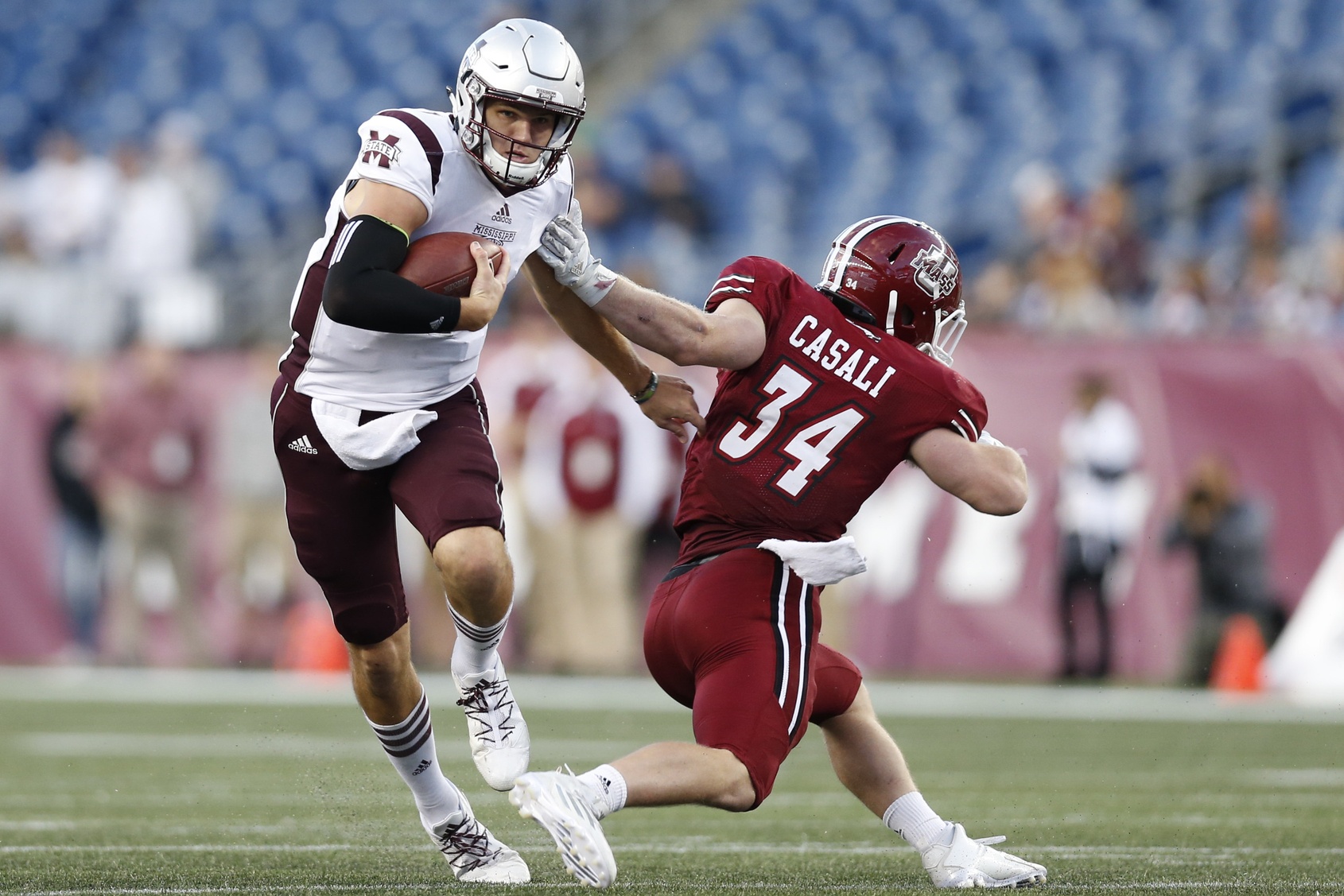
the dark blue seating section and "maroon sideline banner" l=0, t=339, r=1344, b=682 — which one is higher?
the dark blue seating section

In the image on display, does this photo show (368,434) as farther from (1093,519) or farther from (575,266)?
(1093,519)

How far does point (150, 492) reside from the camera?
11.3m

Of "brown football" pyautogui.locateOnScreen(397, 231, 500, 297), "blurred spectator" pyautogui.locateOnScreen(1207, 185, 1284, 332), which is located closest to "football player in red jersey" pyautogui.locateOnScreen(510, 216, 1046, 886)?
"brown football" pyautogui.locateOnScreen(397, 231, 500, 297)

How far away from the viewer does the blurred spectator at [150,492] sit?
37.0 ft

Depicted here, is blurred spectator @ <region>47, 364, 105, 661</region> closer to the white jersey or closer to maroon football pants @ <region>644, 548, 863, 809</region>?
the white jersey

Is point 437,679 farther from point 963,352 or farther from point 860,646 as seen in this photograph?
point 963,352

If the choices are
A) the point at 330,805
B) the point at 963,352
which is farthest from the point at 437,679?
the point at 330,805

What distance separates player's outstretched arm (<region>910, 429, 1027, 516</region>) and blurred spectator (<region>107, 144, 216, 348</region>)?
28.3ft

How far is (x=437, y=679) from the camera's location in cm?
1057

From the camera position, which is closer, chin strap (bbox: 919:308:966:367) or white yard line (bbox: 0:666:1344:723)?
chin strap (bbox: 919:308:966:367)

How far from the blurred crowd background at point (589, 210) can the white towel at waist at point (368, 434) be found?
20.2ft

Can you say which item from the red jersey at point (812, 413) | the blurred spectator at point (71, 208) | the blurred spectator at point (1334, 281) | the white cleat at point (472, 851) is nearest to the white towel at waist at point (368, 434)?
the red jersey at point (812, 413)

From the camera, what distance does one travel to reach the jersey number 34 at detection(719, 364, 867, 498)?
13.5 ft

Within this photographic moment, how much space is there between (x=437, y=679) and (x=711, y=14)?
7098mm
